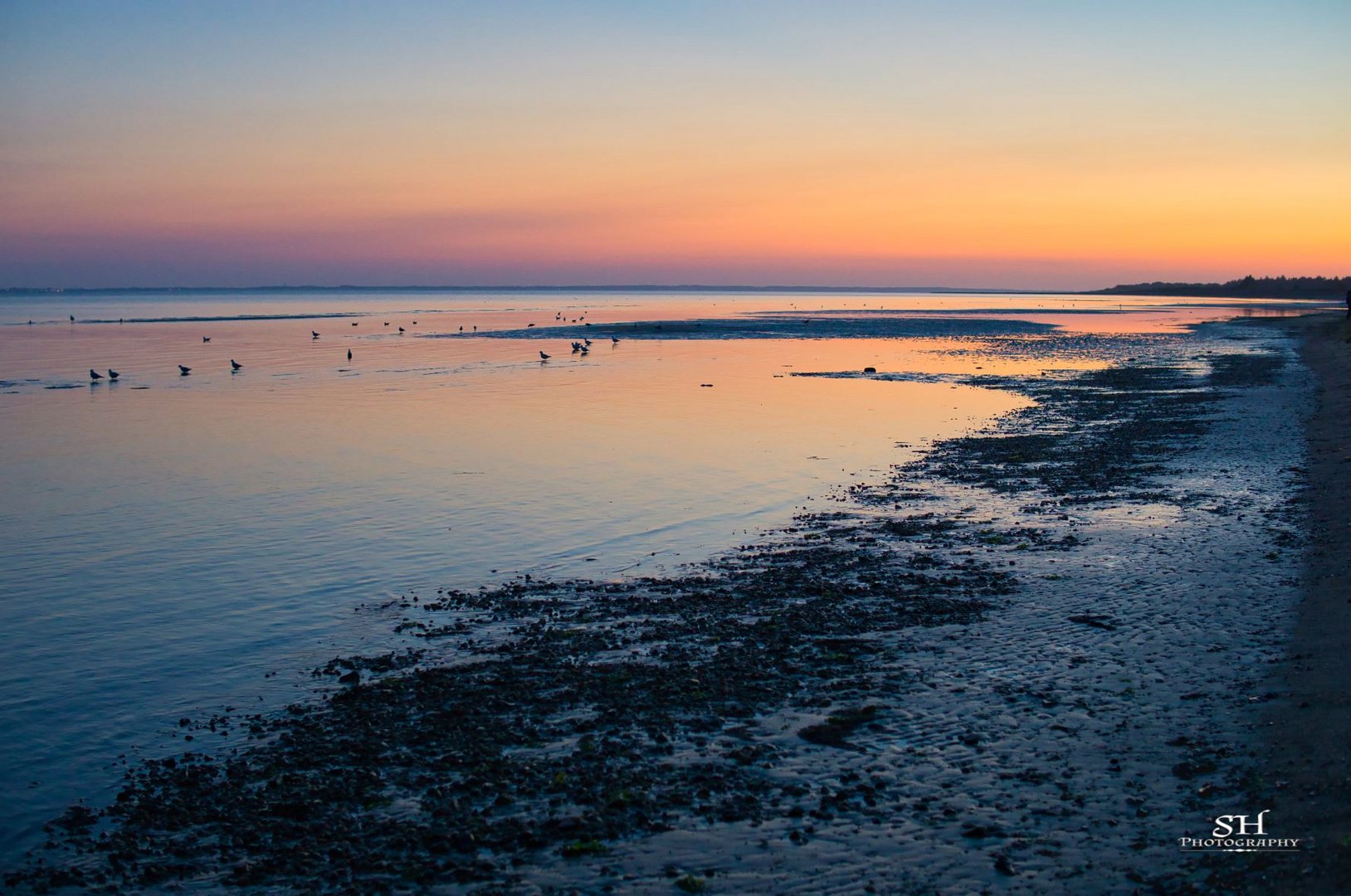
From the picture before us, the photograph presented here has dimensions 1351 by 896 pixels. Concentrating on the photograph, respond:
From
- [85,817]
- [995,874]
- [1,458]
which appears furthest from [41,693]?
[1,458]

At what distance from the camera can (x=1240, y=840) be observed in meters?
7.47

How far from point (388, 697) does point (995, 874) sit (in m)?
6.68

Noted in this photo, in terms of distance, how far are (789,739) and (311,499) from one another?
1600 centimetres

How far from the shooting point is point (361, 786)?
8.88 metres

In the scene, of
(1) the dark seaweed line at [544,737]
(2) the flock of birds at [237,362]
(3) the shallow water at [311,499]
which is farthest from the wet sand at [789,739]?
(2) the flock of birds at [237,362]

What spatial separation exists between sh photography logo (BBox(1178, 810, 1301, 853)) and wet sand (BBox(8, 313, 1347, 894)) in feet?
0.37

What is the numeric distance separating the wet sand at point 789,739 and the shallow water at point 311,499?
1.18m

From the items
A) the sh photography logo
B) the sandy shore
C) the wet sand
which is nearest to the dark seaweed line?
the wet sand

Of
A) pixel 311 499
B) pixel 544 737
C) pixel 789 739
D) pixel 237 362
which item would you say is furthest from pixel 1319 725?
pixel 237 362

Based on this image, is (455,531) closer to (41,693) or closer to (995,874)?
(41,693)

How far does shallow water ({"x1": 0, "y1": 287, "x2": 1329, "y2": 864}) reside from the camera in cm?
1189

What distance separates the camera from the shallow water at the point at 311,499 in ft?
39.0

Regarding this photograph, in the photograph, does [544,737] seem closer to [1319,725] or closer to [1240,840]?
[1240,840]

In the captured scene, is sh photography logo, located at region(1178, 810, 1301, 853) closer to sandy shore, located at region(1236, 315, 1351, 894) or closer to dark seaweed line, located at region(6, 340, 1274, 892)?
sandy shore, located at region(1236, 315, 1351, 894)
